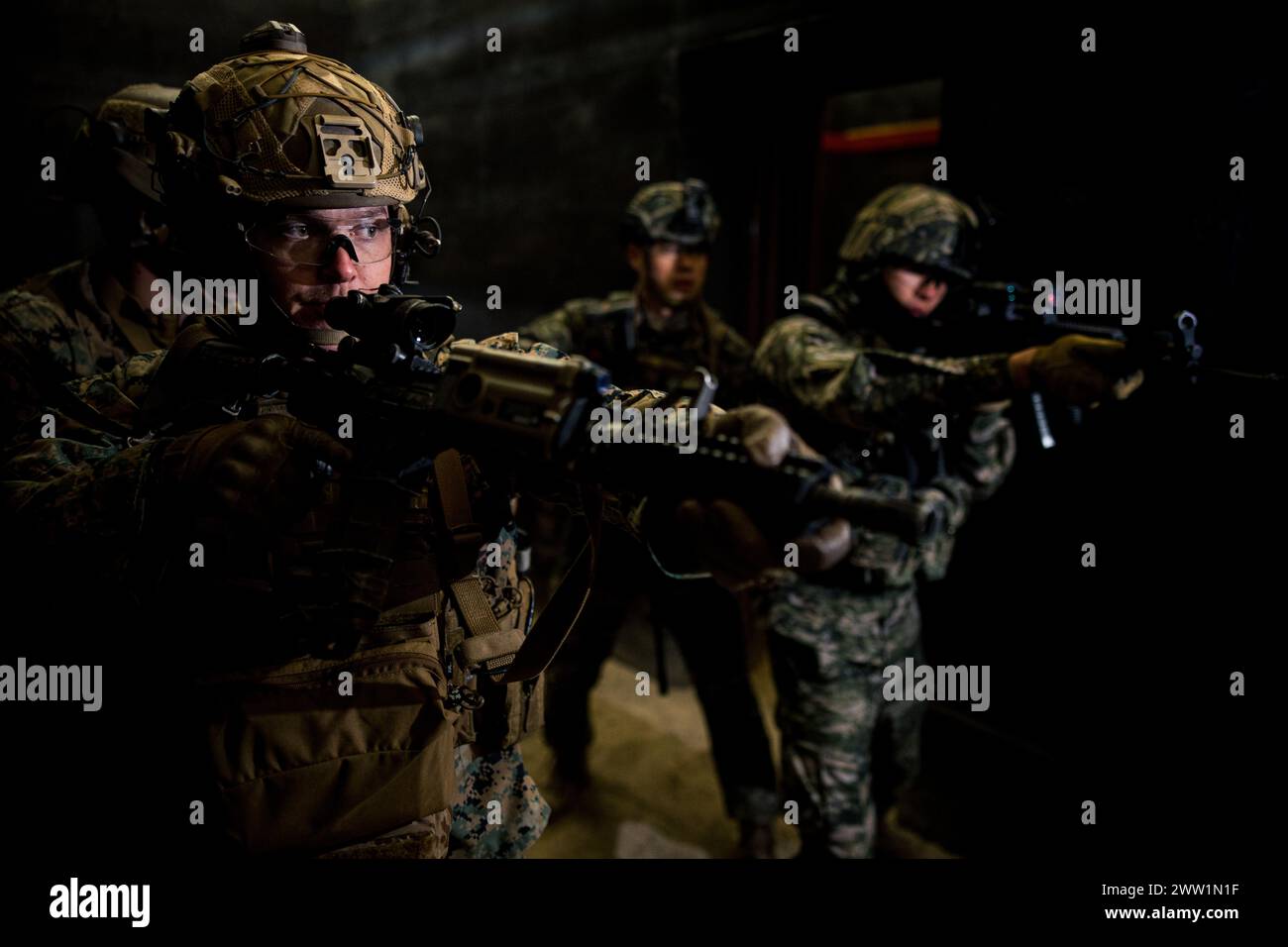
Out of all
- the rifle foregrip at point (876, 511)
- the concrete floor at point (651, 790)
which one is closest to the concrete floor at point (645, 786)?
the concrete floor at point (651, 790)

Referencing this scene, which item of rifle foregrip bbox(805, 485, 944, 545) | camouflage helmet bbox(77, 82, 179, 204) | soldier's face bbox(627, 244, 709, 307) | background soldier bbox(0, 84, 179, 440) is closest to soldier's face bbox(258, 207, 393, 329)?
rifle foregrip bbox(805, 485, 944, 545)

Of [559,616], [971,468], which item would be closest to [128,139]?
[559,616]

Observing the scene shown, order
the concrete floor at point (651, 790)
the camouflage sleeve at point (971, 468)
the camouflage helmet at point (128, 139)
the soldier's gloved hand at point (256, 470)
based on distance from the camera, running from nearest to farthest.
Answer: the soldier's gloved hand at point (256, 470) < the camouflage helmet at point (128, 139) < the camouflage sleeve at point (971, 468) < the concrete floor at point (651, 790)

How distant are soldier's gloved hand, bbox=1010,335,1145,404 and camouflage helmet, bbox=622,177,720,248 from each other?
1.89 meters

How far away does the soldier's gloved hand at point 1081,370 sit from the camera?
202cm

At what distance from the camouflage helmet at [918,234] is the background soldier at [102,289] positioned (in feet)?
7.27

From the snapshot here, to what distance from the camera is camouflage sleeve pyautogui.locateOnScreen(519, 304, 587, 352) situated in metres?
3.70

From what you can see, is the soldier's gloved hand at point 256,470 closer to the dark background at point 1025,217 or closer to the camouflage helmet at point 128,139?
the dark background at point 1025,217

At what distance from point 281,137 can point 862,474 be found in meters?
2.00

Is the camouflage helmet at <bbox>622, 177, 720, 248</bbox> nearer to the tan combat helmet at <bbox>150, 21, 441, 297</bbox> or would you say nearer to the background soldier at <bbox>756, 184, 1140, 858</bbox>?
the background soldier at <bbox>756, 184, 1140, 858</bbox>

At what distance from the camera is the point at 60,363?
235 cm

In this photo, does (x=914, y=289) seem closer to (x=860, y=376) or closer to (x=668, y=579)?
(x=860, y=376)

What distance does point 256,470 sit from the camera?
1.24 metres
